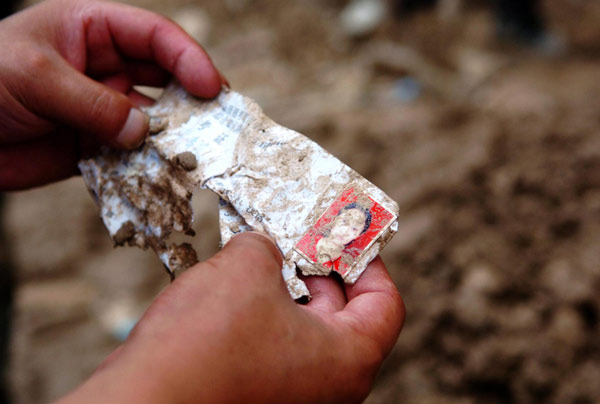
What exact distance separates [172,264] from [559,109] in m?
1.63

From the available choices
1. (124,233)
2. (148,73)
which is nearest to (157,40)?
(148,73)

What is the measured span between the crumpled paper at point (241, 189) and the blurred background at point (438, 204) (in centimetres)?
69

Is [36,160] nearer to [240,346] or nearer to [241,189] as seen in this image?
[241,189]

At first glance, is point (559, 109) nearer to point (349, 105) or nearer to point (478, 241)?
point (478, 241)

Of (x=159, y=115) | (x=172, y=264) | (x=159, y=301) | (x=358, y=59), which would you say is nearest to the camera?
(x=159, y=301)

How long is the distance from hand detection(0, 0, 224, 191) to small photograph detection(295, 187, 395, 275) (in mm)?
428

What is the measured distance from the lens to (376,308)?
31.3 inches

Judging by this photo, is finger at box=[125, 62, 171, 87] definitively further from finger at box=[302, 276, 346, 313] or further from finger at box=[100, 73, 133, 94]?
finger at box=[302, 276, 346, 313]

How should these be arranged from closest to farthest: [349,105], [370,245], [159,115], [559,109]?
[370,245] → [159,115] → [559,109] → [349,105]

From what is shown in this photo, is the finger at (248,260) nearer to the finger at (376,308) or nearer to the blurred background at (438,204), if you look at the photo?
the finger at (376,308)

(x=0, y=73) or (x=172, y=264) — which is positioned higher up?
(x=0, y=73)

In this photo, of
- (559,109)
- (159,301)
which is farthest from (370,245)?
(559,109)

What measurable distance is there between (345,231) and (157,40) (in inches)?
26.3

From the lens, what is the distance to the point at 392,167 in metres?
1.99
